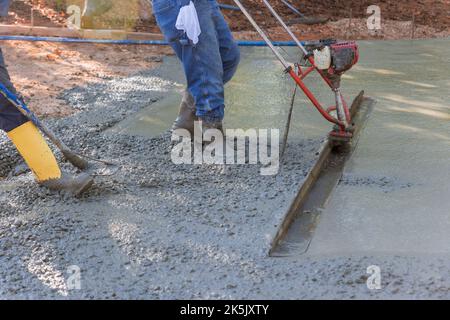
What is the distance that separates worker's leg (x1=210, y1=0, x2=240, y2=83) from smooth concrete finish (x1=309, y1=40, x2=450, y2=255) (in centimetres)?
111

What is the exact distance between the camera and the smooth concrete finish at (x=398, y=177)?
3.45 metres

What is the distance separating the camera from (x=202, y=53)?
181 inches

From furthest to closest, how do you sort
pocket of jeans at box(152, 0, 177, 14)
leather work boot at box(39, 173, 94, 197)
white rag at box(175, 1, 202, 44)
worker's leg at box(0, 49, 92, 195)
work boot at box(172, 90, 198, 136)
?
work boot at box(172, 90, 198, 136) → pocket of jeans at box(152, 0, 177, 14) → white rag at box(175, 1, 202, 44) → worker's leg at box(0, 49, 92, 195) → leather work boot at box(39, 173, 94, 197)

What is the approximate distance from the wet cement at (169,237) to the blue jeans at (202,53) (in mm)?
477

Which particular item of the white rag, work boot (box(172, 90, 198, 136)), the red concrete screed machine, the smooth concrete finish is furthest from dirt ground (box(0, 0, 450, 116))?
the smooth concrete finish

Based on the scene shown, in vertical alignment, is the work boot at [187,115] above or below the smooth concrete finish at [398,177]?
above

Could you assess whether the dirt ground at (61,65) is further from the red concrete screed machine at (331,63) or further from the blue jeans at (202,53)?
the red concrete screed machine at (331,63)

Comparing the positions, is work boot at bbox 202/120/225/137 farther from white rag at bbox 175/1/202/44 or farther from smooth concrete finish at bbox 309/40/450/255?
smooth concrete finish at bbox 309/40/450/255

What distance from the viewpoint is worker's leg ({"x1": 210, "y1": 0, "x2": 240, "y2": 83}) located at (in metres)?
4.78

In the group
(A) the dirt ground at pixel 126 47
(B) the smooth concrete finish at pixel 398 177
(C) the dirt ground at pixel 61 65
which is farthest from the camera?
(A) the dirt ground at pixel 126 47

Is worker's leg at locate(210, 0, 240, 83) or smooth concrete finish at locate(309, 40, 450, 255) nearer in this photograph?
smooth concrete finish at locate(309, 40, 450, 255)

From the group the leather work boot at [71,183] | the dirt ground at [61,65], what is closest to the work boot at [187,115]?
the leather work boot at [71,183]

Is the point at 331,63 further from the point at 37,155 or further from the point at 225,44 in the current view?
the point at 37,155
